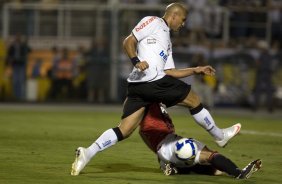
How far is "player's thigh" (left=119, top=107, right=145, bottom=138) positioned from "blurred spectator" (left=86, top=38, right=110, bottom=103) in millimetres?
16557

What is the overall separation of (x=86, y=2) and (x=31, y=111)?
227 inches

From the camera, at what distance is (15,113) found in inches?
840

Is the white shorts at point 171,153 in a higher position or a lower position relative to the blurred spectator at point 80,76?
higher

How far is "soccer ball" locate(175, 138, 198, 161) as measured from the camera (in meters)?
9.42

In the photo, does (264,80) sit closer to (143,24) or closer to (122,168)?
(122,168)

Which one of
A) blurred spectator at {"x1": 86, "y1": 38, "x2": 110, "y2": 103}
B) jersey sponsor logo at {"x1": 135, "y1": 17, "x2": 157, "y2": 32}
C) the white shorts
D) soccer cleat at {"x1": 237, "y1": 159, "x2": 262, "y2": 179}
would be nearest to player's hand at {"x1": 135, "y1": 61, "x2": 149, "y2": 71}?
jersey sponsor logo at {"x1": 135, "y1": 17, "x2": 157, "y2": 32}

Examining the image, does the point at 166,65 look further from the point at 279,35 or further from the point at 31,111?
the point at 279,35

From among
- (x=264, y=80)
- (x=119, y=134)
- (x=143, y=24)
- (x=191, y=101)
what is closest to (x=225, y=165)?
(x=191, y=101)

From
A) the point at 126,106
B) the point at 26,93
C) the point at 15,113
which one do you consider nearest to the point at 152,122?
the point at 126,106

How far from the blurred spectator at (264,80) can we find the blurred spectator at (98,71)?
4911 mm

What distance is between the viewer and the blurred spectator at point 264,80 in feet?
81.6

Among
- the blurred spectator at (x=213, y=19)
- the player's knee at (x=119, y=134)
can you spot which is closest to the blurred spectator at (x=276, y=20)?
the blurred spectator at (x=213, y=19)

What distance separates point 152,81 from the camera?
9.78 metres

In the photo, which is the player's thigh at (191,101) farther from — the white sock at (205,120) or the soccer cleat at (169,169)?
the soccer cleat at (169,169)
